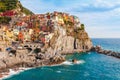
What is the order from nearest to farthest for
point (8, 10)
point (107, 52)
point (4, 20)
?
point (4, 20) < point (107, 52) < point (8, 10)

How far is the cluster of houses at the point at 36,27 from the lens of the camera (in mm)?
102019

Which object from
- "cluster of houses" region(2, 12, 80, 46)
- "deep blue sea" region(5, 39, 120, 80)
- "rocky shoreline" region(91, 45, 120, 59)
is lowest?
"deep blue sea" region(5, 39, 120, 80)

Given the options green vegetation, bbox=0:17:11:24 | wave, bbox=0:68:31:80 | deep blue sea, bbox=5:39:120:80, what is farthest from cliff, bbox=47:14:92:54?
green vegetation, bbox=0:17:11:24

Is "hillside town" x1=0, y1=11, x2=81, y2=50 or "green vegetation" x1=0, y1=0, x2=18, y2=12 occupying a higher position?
"green vegetation" x1=0, y1=0, x2=18, y2=12

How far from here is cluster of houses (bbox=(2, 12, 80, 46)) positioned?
10202 centimetres

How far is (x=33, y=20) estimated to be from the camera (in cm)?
11719

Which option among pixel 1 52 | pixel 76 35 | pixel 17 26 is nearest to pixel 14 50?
pixel 1 52

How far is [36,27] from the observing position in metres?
114

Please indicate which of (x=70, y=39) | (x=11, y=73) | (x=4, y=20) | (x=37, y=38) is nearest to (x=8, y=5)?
(x=4, y=20)

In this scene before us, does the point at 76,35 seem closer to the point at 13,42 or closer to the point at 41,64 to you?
the point at 13,42

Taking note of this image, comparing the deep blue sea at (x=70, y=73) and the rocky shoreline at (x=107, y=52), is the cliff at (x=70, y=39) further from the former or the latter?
the deep blue sea at (x=70, y=73)

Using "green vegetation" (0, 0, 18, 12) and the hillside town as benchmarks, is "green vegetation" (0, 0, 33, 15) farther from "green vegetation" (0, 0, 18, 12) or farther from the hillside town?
the hillside town

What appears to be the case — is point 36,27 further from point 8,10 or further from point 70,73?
point 70,73

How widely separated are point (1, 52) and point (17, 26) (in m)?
40.0
